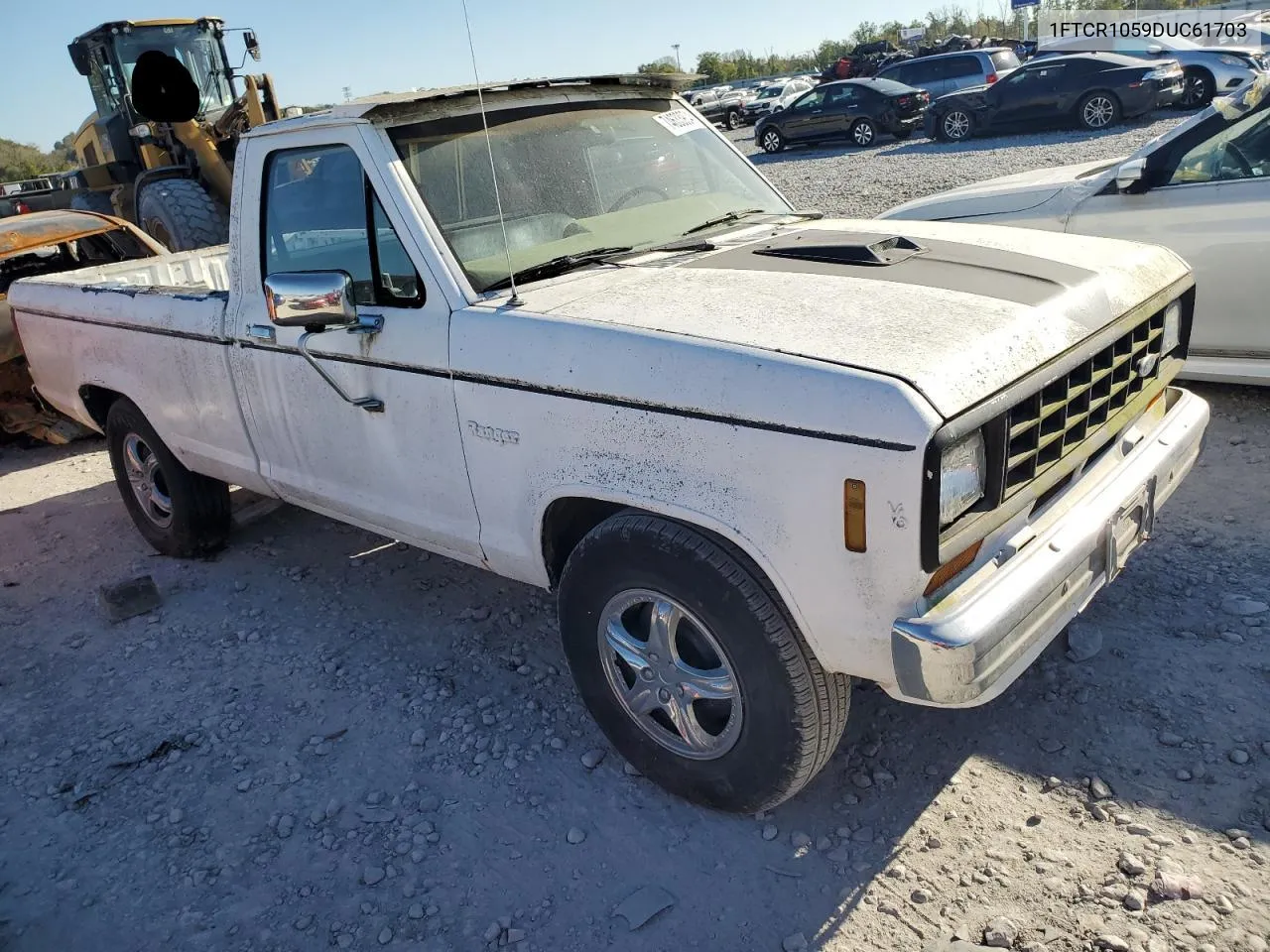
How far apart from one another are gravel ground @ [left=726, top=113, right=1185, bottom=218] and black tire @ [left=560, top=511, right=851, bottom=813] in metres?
9.28

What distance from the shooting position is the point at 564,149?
3.58m

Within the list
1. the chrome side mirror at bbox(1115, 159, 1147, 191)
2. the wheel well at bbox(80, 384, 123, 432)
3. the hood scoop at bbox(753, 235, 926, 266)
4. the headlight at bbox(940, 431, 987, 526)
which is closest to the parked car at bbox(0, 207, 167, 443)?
the wheel well at bbox(80, 384, 123, 432)

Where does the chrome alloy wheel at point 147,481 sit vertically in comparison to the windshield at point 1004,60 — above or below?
below

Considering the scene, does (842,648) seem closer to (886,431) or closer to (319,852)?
(886,431)

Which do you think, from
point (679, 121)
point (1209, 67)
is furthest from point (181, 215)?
point (1209, 67)

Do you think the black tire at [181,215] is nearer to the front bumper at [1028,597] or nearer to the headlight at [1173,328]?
the headlight at [1173,328]

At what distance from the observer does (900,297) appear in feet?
8.94

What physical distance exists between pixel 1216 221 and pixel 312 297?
4262 mm

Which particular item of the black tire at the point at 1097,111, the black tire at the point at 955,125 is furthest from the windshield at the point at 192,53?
the black tire at the point at 1097,111

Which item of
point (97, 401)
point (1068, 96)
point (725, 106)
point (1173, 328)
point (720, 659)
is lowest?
point (720, 659)

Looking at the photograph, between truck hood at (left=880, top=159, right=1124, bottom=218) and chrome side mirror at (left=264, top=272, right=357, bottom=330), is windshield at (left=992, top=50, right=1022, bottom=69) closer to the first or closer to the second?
truck hood at (left=880, top=159, right=1124, bottom=218)

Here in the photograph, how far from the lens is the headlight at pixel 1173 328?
3.29 metres

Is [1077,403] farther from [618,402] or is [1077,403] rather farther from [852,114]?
[852,114]

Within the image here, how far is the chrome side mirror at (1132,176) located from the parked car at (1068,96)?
1339 centimetres
